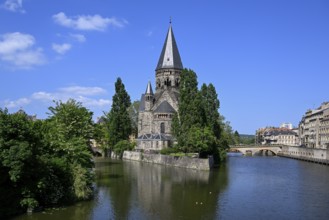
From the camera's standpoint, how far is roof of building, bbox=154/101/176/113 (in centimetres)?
8969

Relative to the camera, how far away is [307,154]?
309 ft

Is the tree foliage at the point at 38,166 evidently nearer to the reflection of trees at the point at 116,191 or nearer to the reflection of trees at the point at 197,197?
the reflection of trees at the point at 116,191

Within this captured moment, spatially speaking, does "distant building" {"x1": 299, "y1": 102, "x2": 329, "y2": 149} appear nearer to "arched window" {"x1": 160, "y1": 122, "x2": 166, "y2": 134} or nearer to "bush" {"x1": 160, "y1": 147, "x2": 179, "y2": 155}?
"arched window" {"x1": 160, "y1": 122, "x2": 166, "y2": 134}

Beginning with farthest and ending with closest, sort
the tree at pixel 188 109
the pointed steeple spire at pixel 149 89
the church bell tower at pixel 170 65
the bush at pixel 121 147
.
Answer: the church bell tower at pixel 170 65 → the pointed steeple spire at pixel 149 89 → the bush at pixel 121 147 → the tree at pixel 188 109

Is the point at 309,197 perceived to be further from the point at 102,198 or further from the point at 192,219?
the point at 102,198

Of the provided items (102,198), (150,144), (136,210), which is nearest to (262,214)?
(136,210)

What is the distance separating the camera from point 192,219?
28.5 metres

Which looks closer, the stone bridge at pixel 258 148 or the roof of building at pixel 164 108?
the roof of building at pixel 164 108

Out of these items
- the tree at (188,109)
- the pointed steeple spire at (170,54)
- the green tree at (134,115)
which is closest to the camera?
the tree at (188,109)

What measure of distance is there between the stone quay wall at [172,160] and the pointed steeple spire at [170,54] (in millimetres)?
26242

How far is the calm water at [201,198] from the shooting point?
30.2 m

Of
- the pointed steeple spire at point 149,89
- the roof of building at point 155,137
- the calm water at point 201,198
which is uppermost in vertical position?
the pointed steeple spire at point 149,89

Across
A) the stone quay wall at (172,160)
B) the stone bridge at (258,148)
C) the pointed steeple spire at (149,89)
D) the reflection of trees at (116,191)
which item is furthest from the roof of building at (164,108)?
the stone bridge at (258,148)

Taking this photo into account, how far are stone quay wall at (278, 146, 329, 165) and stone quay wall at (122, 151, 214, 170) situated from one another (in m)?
28.6
